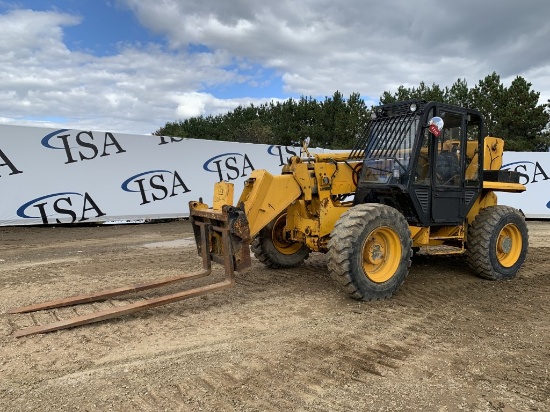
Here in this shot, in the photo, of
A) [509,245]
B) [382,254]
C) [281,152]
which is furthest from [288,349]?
[281,152]

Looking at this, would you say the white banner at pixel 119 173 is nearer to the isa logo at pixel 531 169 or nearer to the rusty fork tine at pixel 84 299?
the isa logo at pixel 531 169

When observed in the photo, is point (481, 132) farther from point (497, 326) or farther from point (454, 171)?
point (497, 326)

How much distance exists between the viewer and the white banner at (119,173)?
12.3m

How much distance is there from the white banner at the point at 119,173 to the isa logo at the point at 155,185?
30mm

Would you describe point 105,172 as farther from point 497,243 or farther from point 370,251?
point 497,243

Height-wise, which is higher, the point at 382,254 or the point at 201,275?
the point at 382,254

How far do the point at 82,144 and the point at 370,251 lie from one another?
1041 centimetres

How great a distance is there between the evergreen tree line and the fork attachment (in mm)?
14568

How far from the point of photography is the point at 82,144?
13242 mm

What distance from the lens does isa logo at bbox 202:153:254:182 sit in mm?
15531

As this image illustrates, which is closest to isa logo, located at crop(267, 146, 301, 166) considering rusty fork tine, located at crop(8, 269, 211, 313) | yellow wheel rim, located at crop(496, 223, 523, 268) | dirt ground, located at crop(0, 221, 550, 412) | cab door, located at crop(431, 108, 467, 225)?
dirt ground, located at crop(0, 221, 550, 412)

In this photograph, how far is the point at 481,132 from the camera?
6.95 meters

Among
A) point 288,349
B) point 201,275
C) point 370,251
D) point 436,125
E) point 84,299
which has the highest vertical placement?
point 436,125

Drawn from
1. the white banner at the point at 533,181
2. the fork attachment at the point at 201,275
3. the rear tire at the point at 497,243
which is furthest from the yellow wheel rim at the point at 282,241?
the white banner at the point at 533,181
